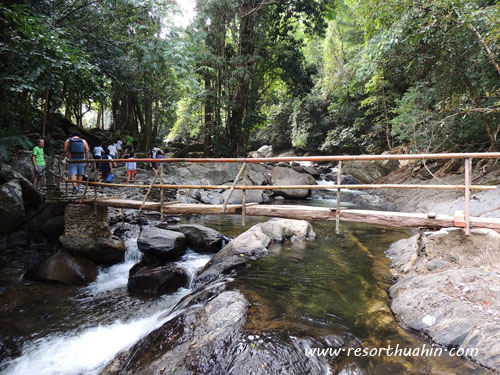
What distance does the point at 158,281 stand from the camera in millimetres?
5074

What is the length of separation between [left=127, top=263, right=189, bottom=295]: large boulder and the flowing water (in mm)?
199

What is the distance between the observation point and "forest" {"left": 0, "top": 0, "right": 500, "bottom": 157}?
18.8 feet

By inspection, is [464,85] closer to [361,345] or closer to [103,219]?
[361,345]

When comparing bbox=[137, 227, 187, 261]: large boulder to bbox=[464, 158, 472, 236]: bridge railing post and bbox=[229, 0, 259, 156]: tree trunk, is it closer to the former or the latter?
bbox=[464, 158, 472, 236]: bridge railing post

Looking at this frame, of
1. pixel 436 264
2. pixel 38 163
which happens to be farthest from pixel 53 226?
pixel 436 264

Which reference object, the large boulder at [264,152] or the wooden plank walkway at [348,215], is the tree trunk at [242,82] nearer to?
the wooden plank walkway at [348,215]

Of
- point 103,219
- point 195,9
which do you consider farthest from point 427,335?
point 195,9

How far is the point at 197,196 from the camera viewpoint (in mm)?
11633

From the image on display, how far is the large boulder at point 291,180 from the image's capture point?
1372 cm

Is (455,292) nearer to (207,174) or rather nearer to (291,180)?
(291,180)

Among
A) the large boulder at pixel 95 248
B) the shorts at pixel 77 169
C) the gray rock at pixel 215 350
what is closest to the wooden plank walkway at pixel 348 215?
the gray rock at pixel 215 350

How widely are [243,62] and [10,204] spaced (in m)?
12.2

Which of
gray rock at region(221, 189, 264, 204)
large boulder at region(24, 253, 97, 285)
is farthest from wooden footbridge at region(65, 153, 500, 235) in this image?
gray rock at region(221, 189, 264, 204)

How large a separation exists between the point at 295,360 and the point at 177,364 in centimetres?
123
